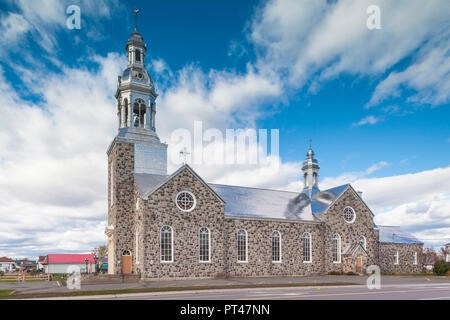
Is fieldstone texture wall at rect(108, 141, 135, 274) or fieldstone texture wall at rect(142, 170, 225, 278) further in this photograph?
fieldstone texture wall at rect(108, 141, 135, 274)

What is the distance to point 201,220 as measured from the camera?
32000mm

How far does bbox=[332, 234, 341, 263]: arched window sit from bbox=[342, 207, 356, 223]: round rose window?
227cm

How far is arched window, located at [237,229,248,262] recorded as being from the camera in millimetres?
34312

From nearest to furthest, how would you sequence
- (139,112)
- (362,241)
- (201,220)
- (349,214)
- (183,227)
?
(183,227)
(201,220)
(139,112)
(349,214)
(362,241)

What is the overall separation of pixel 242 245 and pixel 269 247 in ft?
9.84

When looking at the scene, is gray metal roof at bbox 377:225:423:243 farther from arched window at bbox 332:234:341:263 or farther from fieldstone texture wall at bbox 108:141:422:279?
arched window at bbox 332:234:341:263

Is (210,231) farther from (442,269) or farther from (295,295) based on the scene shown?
(442,269)

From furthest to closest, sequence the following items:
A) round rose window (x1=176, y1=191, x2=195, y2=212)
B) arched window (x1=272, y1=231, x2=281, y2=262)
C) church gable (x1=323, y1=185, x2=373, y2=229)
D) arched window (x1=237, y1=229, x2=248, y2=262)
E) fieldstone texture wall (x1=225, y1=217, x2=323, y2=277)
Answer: church gable (x1=323, y1=185, x2=373, y2=229)
arched window (x1=272, y1=231, x2=281, y2=262)
arched window (x1=237, y1=229, x2=248, y2=262)
fieldstone texture wall (x1=225, y1=217, x2=323, y2=277)
round rose window (x1=176, y1=191, x2=195, y2=212)

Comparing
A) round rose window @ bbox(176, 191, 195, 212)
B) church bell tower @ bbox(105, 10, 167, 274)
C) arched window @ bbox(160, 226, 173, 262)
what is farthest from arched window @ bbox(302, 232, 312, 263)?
church bell tower @ bbox(105, 10, 167, 274)

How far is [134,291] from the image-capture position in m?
19.5

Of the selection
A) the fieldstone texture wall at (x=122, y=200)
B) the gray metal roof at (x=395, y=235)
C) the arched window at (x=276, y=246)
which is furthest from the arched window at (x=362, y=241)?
the fieldstone texture wall at (x=122, y=200)

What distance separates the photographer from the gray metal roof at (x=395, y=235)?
47.9 meters

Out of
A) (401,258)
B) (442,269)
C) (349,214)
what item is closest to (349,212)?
(349,214)
